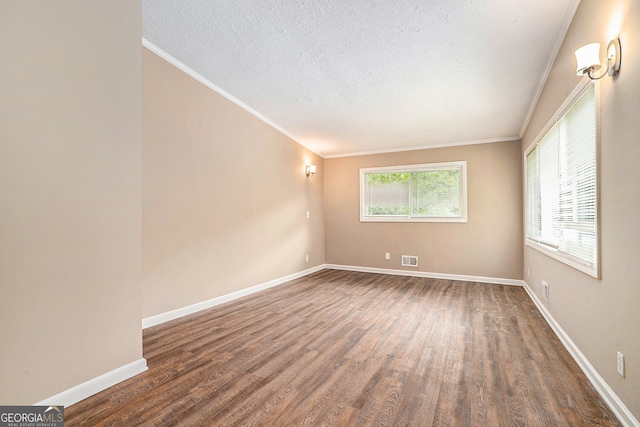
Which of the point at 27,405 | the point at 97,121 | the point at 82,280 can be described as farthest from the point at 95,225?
the point at 27,405

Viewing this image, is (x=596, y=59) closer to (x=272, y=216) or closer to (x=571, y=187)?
(x=571, y=187)


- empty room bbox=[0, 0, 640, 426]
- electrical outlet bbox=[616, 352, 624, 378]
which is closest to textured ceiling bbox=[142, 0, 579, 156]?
empty room bbox=[0, 0, 640, 426]

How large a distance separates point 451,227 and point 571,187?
3.04 m

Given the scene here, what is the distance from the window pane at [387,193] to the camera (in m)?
5.88

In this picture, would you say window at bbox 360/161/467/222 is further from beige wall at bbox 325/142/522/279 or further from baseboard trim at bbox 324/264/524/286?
baseboard trim at bbox 324/264/524/286

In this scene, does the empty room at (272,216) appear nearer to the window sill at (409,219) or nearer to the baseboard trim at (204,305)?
the baseboard trim at (204,305)

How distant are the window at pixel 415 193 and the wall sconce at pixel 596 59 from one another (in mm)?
3673

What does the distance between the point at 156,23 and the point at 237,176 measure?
1.90 m

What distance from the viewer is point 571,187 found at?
242 cm

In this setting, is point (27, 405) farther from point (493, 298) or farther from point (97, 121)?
point (493, 298)

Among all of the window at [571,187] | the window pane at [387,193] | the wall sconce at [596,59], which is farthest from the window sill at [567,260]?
the window pane at [387,193]

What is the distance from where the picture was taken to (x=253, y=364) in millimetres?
2201

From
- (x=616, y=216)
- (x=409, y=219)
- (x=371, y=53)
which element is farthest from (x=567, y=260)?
(x=409, y=219)

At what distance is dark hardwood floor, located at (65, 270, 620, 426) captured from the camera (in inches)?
63.6
